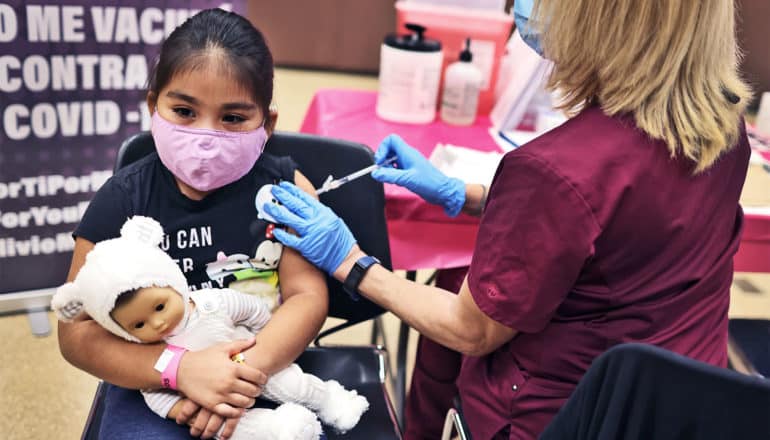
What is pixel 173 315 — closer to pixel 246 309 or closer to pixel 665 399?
pixel 246 309

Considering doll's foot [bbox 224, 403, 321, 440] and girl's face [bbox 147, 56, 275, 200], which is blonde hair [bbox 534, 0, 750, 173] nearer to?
girl's face [bbox 147, 56, 275, 200]

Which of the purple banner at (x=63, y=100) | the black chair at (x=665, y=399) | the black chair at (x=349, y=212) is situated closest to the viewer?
the black chair at (x=665, y=399)

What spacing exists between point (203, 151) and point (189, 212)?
13 cm

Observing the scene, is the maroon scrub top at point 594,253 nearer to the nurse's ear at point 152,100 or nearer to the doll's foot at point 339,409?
the doll's foot at point 339,409

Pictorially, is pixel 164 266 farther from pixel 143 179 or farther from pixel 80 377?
pixel 80 377

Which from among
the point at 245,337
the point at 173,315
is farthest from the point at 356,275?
the point at 173,315

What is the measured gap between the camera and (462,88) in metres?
1.89

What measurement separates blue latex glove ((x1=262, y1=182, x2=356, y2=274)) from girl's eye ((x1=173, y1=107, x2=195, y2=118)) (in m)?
0.20

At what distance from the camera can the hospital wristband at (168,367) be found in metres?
1.07

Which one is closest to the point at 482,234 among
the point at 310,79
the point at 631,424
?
the point at 631,424

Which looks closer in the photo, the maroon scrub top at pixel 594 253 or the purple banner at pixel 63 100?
the maroon scrub top at pixel 594 253

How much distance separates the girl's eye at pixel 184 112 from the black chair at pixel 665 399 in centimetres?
74

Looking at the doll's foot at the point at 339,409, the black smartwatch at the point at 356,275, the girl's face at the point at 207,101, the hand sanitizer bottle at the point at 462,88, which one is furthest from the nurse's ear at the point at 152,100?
the hand sanitizer bottle at the point at 462,88

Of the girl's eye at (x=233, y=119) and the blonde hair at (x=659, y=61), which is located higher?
the blonde hair at (x=659, y=61)
